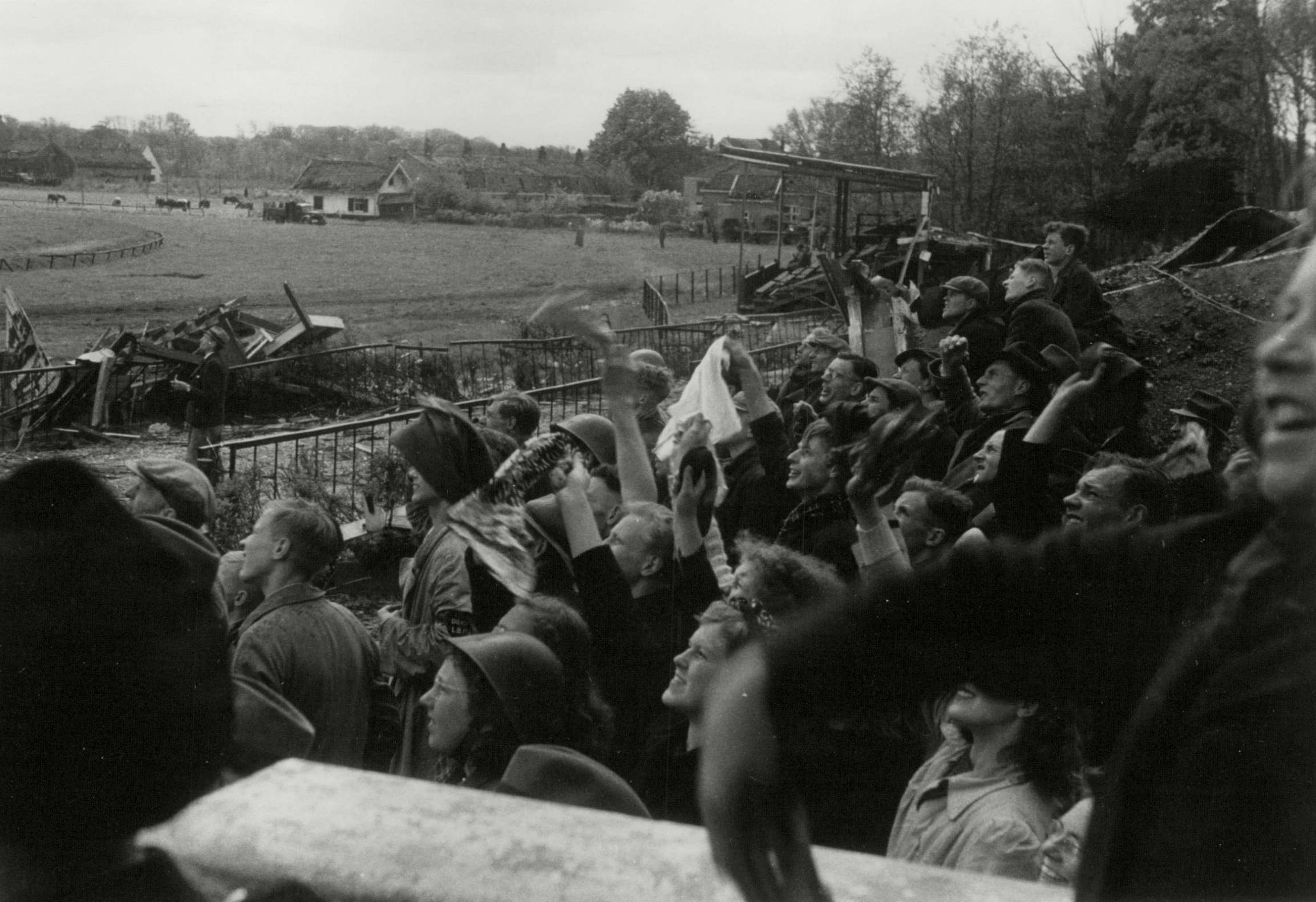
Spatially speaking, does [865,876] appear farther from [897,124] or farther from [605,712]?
[897,124]

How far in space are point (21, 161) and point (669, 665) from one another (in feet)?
13.1

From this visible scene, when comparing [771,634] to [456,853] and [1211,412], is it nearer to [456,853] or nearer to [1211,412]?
[456,853]

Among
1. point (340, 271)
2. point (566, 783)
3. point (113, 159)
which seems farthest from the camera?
point (340, 271)

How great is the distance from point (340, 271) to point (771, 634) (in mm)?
7708

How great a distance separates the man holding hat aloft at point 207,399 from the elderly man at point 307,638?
327cm

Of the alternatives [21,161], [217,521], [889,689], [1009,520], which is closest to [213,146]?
[21,161]

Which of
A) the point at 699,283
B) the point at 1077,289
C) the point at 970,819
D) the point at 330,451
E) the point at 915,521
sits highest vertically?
the point at 1077,289

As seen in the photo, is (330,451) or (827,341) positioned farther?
(330,451)

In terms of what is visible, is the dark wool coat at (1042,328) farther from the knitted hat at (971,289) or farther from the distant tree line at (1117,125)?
the knitted hat at (971,289)

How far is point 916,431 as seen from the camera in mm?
3775

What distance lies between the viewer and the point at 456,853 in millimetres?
1117

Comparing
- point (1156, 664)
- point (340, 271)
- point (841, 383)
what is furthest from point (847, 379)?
point (340, 271)

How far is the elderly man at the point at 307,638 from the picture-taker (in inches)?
114

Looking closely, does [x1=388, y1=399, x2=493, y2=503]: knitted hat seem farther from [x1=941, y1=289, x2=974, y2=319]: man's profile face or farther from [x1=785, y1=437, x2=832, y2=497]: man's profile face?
[x1=941, y1=289, x2=974, y2=319]: man's profile face
